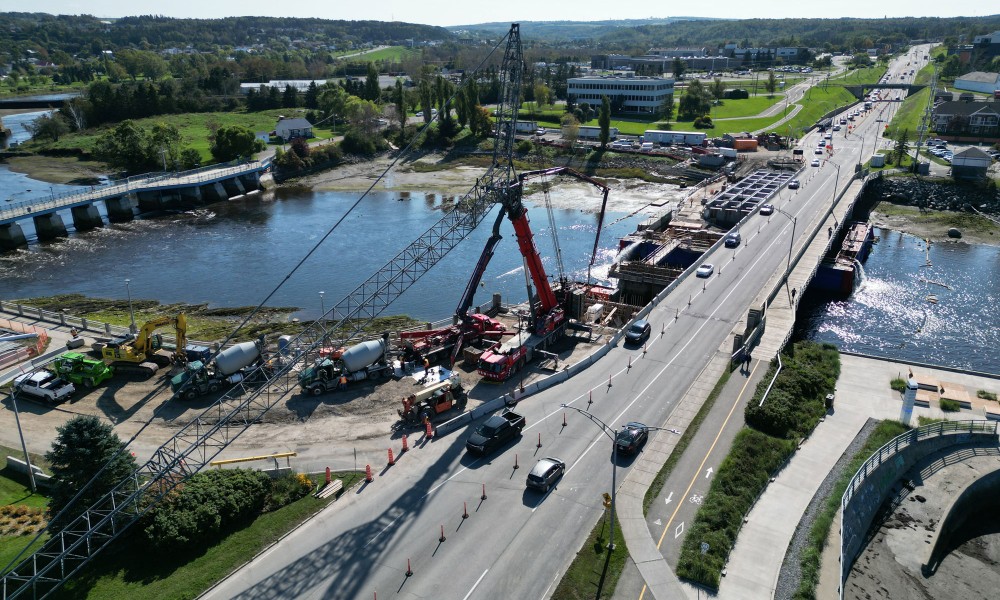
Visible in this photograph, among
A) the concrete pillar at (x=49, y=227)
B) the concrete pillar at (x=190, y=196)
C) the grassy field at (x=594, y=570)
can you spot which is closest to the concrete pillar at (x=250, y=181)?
the concrete pillar at (x=190, y=196)

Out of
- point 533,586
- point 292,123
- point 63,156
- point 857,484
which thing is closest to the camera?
point 533,586

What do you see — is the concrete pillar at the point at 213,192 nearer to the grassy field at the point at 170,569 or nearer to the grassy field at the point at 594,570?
the grassy field at the point at 170,569

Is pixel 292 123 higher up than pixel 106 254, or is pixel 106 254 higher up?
pixel 292 123

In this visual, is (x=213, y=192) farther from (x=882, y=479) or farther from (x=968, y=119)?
(x=968, y=119)

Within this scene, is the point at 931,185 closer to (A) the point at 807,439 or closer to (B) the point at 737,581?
(A) the point at 807,439

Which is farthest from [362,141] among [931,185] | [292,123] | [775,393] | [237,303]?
[775,393]

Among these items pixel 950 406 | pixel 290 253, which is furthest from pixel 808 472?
pixel 290 253
